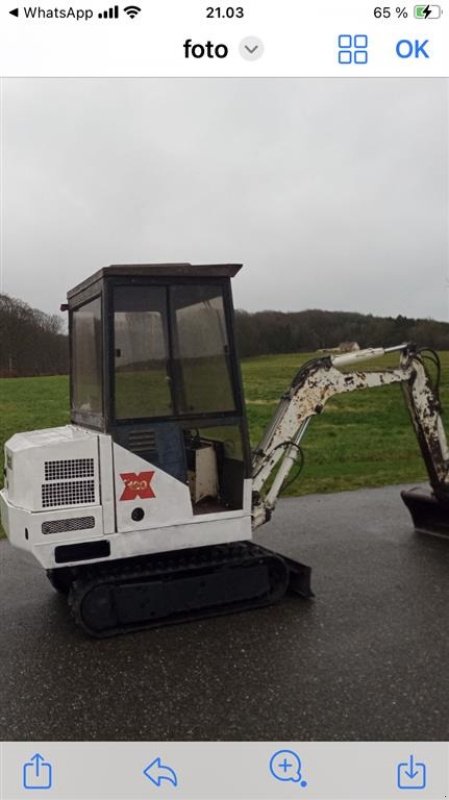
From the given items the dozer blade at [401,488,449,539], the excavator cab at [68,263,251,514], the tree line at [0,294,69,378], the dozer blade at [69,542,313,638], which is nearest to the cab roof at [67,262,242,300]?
the excavator cab at [68,263,251,514]

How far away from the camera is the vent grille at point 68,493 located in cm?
544

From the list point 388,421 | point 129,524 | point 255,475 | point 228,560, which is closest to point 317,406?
point 255,475

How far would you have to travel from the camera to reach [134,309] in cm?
573

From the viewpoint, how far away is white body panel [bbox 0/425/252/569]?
5.43 meters

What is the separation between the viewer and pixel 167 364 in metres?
5.82

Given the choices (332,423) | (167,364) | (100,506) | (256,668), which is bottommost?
(256,668)

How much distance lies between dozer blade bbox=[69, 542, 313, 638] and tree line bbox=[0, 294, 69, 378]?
18.2 metres

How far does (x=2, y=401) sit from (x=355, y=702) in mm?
22557

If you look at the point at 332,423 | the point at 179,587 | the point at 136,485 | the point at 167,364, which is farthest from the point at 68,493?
the point at 332,423

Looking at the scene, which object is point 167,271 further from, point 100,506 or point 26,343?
point 26,343

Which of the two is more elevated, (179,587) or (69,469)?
(69,469)
